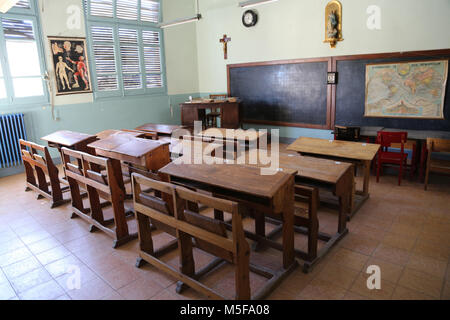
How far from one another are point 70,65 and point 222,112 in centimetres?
343

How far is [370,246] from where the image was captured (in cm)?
321

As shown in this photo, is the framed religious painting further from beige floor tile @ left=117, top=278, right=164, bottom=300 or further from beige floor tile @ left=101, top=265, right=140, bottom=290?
beige floor tile @ left=117, top=278, right=164, bottom=300

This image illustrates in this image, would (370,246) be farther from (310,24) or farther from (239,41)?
(239,41)

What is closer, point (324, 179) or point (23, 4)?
point (324, 179)

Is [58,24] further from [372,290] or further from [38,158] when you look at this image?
[372,290]

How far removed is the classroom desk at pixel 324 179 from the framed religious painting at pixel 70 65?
5106 mm

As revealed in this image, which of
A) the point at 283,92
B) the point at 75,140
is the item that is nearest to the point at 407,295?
the point at 75,140

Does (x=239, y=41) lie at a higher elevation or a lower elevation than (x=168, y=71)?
higher

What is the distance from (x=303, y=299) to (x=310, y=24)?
20.1 feet

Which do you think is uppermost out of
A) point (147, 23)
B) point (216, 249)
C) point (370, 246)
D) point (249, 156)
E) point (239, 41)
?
point (147, 23)

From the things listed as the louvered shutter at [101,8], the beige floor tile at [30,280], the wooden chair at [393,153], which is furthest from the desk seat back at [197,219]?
the louvered shutter at [101,8]

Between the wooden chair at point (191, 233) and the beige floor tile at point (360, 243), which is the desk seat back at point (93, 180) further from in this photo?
the beige floor tile at point (360, 243)

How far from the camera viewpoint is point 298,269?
2.84m

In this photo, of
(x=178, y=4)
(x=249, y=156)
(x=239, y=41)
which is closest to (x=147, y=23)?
(x=178, y=4)
